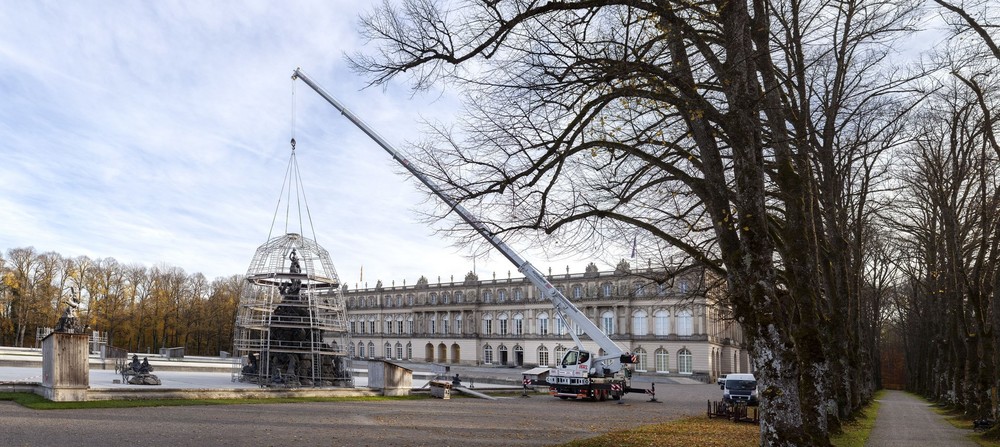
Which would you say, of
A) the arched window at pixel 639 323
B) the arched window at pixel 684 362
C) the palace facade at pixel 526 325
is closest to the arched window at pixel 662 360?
the palace facade at pixel 526 325

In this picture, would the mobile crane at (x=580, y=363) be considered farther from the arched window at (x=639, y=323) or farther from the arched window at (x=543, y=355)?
the arched window at (x=543, y=355)

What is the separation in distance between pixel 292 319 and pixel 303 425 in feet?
53.3

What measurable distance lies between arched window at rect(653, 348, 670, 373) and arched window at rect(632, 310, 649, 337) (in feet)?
9.45

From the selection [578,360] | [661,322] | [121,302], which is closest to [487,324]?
[661,322]

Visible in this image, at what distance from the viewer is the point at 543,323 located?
95125 mm

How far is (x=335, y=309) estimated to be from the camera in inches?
1319

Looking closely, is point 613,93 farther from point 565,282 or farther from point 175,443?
point 565,282

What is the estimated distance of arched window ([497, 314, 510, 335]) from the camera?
9944 centimetres

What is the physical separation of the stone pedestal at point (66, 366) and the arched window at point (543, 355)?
7520cm

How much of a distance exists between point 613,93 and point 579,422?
14.7m

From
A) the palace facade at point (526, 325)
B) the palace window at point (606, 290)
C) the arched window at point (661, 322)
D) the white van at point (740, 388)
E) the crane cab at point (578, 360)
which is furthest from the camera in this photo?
the palace window at point (606, 290)

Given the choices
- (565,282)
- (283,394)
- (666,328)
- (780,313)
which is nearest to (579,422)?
(283,394)

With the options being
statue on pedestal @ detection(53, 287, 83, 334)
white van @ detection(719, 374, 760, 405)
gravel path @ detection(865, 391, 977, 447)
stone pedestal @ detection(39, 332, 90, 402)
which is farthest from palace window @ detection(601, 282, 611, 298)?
stone pedestal @ detection(39, 332, 90, 402)

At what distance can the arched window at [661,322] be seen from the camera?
8362 centimetres
